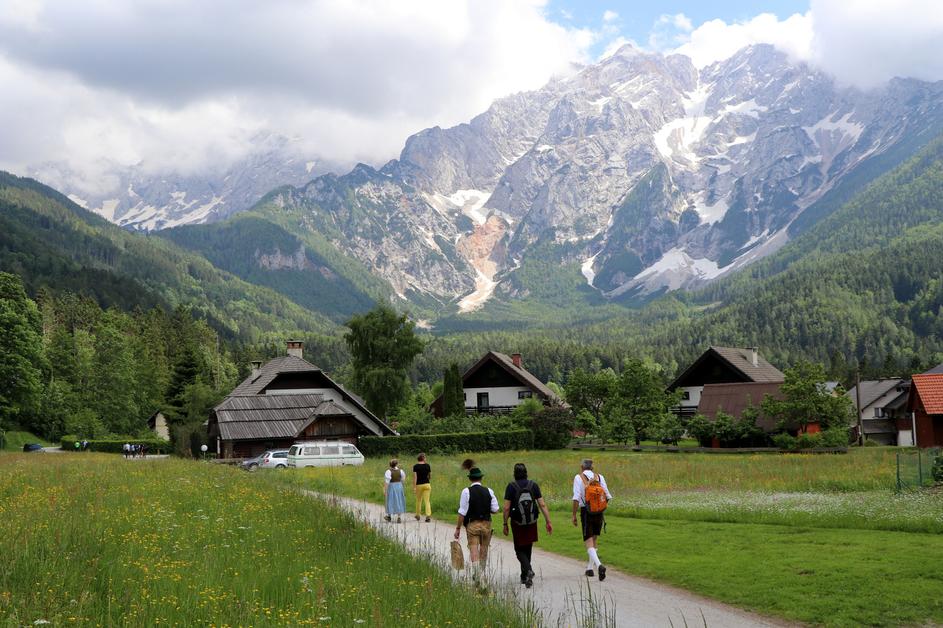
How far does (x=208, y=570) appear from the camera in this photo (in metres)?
11.6

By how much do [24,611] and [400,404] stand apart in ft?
229

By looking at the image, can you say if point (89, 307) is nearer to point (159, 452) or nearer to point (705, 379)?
point (159, 452)

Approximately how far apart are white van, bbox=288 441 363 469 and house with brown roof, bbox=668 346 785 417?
128 feet

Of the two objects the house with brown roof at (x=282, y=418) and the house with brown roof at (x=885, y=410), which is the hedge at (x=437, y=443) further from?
the house with brown roof at (x=885, y=410)

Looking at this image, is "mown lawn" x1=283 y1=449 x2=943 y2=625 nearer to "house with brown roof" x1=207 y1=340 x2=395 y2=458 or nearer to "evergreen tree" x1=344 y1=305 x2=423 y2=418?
"house with brown roof" x1=207 y1=340 x2=395 y2=458

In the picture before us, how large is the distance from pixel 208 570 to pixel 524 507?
5821 mm

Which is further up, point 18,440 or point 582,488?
point 582,488

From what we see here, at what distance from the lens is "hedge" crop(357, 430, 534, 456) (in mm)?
61312

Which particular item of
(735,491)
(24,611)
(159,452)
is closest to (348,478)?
(735,491)

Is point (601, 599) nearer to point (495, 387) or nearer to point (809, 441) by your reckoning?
point (809, 441)

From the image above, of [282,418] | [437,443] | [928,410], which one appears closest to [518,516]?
[928,410]

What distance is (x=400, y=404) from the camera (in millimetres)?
78000

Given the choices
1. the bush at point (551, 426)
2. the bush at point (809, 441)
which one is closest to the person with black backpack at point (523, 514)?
the bush at point (809, 441)

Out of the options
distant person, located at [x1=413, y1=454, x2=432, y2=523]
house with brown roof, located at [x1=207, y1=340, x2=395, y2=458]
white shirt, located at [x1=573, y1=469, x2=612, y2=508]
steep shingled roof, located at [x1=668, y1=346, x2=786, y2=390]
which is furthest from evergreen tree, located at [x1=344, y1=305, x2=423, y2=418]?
white shirt, located at [x1=573, y1=469, x2=612, y2=508]
